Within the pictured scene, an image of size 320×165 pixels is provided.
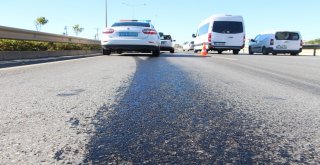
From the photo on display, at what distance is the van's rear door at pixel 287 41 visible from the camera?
24984 millimetres

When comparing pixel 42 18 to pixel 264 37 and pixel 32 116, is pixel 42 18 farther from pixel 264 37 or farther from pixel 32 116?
pixel 32 116

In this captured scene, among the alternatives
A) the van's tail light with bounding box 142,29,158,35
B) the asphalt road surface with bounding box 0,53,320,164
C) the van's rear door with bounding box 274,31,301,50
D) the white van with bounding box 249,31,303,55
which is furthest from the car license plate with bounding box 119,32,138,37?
the van's rear door with bounding box 274,31,301,50

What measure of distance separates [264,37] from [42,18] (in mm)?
89900

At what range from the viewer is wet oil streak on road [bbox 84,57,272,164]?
1896mm

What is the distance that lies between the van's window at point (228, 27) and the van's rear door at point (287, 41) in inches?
94.6

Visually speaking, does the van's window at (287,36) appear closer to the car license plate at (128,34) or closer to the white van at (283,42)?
the white van at (283,42)

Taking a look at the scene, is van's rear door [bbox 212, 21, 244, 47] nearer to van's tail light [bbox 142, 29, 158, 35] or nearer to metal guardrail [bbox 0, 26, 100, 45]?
metal guardrail [bbox 0, 26, 100, 45]

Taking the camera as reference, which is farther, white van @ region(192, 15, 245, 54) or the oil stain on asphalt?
white van @ region(192, 15, 245, 54)

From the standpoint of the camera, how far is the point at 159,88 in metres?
4.69

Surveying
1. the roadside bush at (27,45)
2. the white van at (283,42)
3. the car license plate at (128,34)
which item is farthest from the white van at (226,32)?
the car license plate at (128,34)

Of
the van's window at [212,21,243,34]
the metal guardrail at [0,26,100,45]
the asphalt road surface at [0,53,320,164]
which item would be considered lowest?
the asphalt road surface at [0,53,320,164]

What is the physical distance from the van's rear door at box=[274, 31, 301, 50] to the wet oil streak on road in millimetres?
22398

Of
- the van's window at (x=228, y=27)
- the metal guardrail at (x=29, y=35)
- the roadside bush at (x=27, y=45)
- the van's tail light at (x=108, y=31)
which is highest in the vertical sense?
the van's window at (x=228, y=27)

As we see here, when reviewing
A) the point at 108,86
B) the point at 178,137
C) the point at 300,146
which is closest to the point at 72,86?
the point at 108,86
